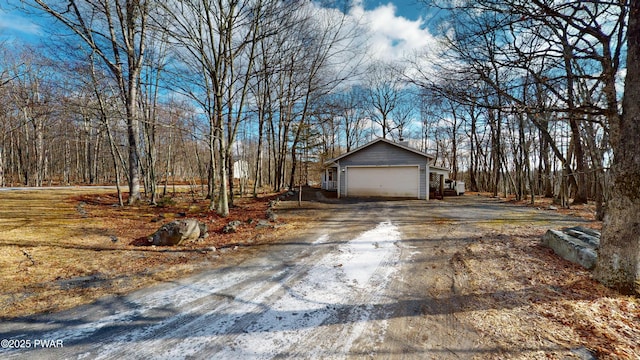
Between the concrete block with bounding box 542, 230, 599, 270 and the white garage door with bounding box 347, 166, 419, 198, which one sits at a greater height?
the white garage door with bounding box 347, 166, 419, 198

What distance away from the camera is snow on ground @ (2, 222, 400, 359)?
7.46ft

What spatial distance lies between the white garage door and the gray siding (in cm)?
29

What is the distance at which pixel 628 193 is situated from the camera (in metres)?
3.20

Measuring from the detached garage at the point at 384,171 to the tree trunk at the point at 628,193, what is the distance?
36.2 feet

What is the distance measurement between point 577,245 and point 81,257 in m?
8.79

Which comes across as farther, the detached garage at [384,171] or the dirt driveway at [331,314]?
the detached garage at [384,171]

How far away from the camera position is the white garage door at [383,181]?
47.6 ft

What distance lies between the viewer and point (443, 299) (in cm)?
319

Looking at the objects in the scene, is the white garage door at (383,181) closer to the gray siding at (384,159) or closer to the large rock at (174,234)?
the gray siding at (384,159)

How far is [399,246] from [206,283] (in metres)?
3.78

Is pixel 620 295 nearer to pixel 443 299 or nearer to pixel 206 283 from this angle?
pixel 443 299

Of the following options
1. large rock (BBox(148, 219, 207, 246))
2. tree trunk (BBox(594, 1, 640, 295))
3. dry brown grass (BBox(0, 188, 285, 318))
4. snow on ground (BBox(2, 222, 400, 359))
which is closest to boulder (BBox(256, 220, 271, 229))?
dry brown grass (BBox(0, 188, 285, 318))

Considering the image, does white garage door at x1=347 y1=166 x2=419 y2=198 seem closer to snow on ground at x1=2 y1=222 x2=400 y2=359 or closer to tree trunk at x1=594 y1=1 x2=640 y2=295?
snow on ground at x1=2 y1=222 x2=400 y2=359

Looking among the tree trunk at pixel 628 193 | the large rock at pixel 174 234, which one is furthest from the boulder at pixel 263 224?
the tree trunk at pixel 628 193
